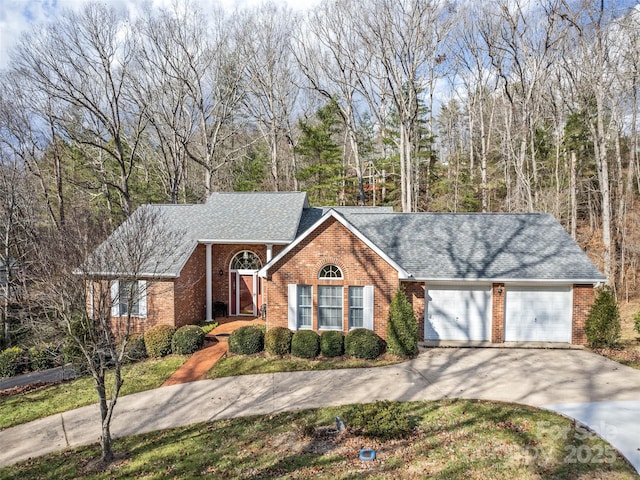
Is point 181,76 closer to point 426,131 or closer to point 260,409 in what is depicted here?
point 426,131

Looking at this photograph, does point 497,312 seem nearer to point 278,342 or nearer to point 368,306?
point 368,306

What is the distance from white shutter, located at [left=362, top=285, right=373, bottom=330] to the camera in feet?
45.1

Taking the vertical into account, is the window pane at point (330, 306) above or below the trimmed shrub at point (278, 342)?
above

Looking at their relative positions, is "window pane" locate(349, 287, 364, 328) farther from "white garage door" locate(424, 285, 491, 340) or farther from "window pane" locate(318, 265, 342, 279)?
"white garage door" locate(424, 285, 491, 340)

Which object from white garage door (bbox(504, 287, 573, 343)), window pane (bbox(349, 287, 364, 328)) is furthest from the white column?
white garage door (bbox(504, 287, 573, 343))

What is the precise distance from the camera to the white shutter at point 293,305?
14.1 m

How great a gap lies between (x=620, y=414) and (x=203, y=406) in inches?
386

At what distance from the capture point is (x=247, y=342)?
527 inches

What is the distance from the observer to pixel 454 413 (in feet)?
29.2

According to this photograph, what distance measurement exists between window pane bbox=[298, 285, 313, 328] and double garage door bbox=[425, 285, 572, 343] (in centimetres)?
426

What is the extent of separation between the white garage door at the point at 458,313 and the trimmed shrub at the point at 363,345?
7.94 feet

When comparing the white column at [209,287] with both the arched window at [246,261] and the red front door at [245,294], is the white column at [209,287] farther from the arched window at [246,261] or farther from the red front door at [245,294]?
the red front door at [245,294]

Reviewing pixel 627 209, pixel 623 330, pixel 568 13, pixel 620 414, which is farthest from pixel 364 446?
pixel 627 209

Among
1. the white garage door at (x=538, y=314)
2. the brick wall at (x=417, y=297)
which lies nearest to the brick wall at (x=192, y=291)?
the brick wall at (x=417, y=297)
